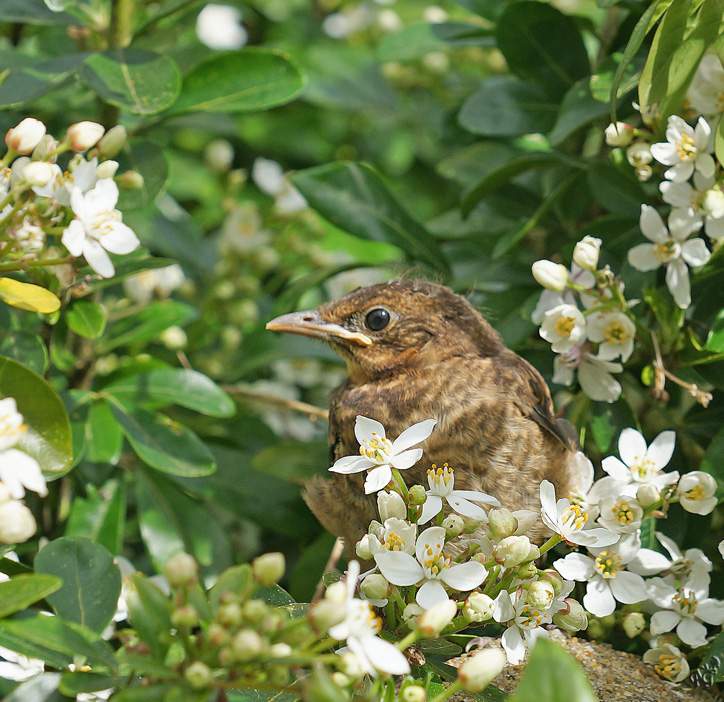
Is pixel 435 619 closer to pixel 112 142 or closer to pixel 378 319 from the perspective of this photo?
pixel 378 319

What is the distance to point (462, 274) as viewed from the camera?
2270 mm

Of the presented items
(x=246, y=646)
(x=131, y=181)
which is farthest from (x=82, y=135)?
(x=246, y=646)

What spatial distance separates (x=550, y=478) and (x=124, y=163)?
1240 mm

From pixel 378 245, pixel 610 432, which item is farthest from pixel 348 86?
pixel 610 432

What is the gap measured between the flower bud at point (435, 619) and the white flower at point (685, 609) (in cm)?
57

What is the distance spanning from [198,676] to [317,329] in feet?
3.21

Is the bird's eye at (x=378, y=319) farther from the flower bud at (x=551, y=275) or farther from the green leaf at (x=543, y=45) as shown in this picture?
the green leaf at (x=543, y=45)

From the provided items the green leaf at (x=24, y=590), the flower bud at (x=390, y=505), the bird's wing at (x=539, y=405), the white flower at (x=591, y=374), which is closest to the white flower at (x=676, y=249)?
the white flower at (x=591, y=374)

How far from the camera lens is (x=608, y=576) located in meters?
1.35

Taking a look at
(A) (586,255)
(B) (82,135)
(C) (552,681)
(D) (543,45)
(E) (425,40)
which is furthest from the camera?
(E) (425,40)

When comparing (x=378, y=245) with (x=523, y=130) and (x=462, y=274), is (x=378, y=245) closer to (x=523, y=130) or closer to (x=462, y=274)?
(x=462, y=274)

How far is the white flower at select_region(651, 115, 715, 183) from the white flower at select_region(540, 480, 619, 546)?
67 centimetres

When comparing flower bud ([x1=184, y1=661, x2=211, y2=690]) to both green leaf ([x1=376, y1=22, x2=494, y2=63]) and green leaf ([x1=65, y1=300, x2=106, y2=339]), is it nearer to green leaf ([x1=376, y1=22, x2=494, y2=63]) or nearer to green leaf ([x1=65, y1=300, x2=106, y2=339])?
green leaf ([x1=65, y1=300, x2=106, y2=339])

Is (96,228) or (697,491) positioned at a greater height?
(96,228)
